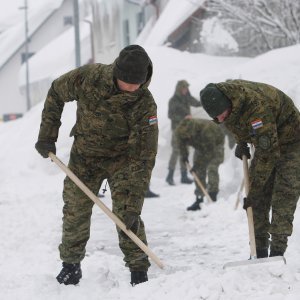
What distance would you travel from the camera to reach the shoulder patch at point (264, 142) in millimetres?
4004

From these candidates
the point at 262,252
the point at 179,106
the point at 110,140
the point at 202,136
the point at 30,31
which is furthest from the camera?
the point at 30,31

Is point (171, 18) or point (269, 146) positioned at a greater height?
point (269, 146)

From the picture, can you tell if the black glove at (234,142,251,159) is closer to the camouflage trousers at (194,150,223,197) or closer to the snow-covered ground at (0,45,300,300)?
the snow-covered ground at (0,45,300,300)

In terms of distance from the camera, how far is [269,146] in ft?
13.2

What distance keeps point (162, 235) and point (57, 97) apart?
2.72 meters

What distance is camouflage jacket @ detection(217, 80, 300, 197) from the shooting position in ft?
13.2

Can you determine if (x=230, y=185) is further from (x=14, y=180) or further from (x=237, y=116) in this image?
(x=237, y=116)

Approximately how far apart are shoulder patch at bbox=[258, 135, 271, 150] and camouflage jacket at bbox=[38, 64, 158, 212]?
26.8 inches

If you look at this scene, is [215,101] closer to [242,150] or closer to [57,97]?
[242,150]

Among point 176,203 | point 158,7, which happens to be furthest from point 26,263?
point 158,7

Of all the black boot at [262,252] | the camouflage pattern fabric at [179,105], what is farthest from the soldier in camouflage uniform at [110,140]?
the camouflage pattern fabric at [179,105]

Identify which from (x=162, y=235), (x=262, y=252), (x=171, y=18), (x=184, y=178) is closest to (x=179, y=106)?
(x=184, y=178)

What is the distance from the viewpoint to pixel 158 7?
2202 centimetres

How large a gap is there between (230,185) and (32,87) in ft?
111
